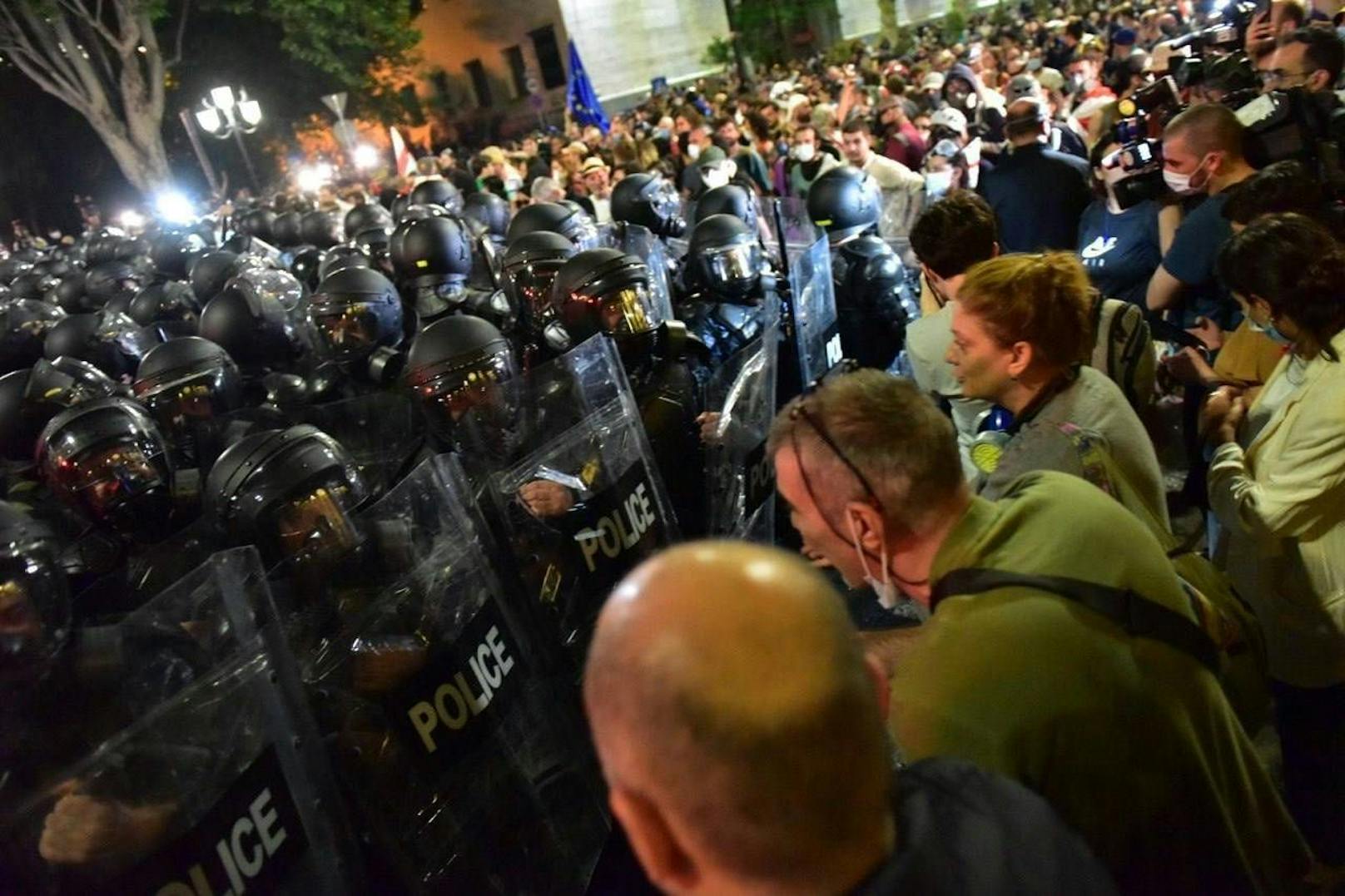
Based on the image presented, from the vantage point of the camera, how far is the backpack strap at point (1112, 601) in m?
1.42

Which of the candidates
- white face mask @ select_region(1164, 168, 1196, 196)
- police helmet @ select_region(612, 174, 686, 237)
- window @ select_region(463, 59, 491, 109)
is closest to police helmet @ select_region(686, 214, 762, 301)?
white face mask @ select_region(1164, 168, 1196, 196)

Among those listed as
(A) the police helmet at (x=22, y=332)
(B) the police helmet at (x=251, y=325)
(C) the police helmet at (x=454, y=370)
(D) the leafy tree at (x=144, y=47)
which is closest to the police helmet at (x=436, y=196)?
(A) the police helmet at (x=22, y=332)

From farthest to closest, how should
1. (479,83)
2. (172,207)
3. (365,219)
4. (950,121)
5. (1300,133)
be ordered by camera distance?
(479,83) → (172,207) → (365,219) → (950,121) → (1300,133)

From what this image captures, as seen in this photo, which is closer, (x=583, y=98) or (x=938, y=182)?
(x=938, y=182)

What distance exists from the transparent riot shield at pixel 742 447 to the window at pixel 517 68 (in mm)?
33067

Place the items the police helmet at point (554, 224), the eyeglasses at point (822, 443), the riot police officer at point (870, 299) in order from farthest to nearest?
the police helmet at point (554, 224)
the riot police officer at point (870, 299)
the eyeglasses at point (822, 443)

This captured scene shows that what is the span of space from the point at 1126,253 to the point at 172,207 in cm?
2222

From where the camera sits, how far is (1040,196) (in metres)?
4.93

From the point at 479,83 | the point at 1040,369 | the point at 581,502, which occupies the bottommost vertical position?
the point at 581,502

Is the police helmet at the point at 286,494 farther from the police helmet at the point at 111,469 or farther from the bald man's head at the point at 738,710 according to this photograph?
the bald man's head at the point at 738,710

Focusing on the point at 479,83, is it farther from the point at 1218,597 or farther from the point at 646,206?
the point at 1218,597

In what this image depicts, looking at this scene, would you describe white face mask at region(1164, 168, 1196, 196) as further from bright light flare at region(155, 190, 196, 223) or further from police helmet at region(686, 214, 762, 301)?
bright light flare at region(155, 190, 196, 223)

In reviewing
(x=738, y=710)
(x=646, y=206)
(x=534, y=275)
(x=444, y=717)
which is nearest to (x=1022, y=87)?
(x=646, y=206)

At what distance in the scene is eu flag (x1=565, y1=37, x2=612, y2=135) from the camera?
1568 centimetres
